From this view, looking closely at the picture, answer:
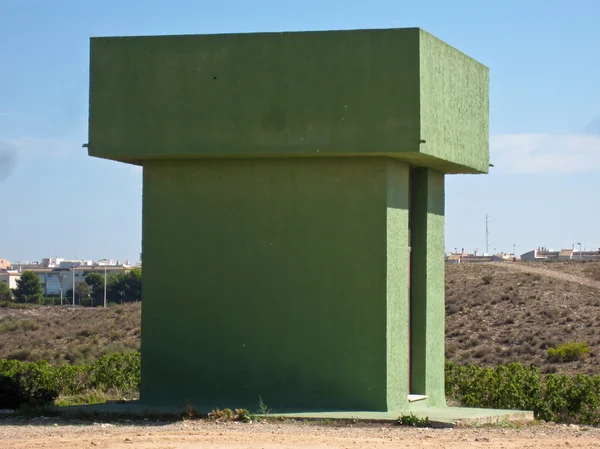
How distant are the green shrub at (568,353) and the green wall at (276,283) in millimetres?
20735

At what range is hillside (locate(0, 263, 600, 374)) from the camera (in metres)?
36.4

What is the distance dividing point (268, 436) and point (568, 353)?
24252mm

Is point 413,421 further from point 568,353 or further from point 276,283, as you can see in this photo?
point 568,353

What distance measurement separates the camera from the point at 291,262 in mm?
14359

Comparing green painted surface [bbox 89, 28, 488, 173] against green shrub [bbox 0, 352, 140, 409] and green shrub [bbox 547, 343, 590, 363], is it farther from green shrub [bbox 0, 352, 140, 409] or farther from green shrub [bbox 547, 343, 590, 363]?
green shrub [bbox 547, 343, 590, 363]

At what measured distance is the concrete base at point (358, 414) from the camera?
13.5 meters

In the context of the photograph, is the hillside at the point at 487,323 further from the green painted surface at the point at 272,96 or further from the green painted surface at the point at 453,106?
the green painted surface at the point at 272,96

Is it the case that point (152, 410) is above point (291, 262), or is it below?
below

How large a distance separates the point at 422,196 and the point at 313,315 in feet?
9.56

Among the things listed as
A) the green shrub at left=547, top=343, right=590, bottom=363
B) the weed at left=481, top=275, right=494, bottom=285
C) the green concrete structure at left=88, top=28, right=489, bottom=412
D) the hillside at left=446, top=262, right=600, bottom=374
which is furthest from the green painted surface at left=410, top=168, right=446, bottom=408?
the weed at left=481, top=275, right=494, bottom=285

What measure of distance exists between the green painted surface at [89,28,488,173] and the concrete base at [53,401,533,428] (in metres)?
3.48

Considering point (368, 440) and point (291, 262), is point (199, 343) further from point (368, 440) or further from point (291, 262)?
point (368, 440)

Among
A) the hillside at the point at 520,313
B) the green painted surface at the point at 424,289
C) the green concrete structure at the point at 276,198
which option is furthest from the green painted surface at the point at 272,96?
the hillside at the point at 520,313

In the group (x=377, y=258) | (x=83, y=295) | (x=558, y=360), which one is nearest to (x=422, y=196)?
(x=377, y=258)
